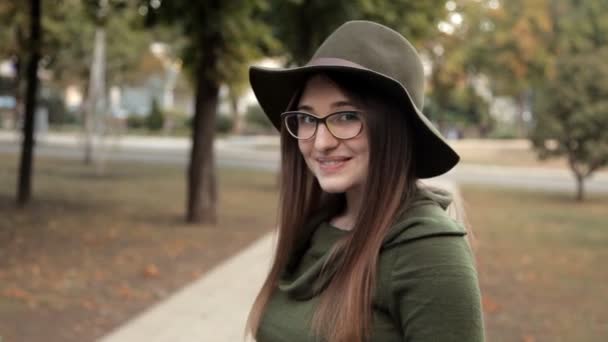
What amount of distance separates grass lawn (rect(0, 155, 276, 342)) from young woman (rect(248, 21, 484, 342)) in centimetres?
407

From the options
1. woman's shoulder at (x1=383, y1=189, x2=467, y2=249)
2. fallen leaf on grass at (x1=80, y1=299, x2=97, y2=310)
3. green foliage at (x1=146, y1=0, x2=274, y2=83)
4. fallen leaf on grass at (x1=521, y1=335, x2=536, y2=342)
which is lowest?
fallen leaf on grass at (x1=80, y1=299, x2=97, y2=310)

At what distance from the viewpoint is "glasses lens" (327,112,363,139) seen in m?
2.00

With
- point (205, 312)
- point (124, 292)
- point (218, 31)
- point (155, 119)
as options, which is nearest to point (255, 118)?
point (155, 119)

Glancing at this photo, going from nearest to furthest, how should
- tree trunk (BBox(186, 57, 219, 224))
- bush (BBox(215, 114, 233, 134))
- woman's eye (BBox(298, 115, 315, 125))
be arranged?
woman's eye (BBox(298, 115, 315, 125)), tree trunk (BBox(186, 57, 219, 224)), bush (BBox(215, 114, 233, 134))

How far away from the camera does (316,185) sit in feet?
7.97

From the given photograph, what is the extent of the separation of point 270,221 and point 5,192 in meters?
4.79

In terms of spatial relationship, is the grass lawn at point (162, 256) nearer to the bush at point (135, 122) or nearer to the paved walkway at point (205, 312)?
the paved walkway at point (205, 312)

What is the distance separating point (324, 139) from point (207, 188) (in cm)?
1024

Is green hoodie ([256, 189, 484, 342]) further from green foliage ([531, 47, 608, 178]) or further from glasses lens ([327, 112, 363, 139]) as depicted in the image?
green foliage ([531, 47, 608, 178])

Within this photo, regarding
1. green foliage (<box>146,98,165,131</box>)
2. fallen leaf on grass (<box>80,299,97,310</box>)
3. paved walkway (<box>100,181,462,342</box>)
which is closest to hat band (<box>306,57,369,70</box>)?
paved walkway (<box>100,181,462,342</box>)

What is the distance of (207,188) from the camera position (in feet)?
40.0

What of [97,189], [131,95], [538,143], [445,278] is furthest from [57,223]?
[131,95]

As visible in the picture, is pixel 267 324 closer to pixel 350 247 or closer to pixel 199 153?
pixel 350 247

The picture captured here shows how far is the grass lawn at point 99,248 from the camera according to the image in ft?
21.3
